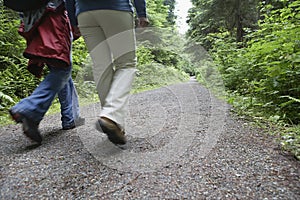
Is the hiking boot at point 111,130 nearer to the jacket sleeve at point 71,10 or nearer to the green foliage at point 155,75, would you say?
the jacket sleeve at point 71,10

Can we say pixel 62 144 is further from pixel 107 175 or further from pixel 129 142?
pixel 107 175

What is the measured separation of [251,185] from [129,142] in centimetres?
103

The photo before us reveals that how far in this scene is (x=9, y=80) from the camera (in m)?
4.70

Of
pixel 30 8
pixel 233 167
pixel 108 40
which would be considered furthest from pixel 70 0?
pixel 233 167

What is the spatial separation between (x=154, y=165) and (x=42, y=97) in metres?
1.05

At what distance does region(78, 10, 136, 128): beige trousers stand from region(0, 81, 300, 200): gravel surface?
34 centimetres

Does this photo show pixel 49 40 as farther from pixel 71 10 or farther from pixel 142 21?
pixel 142 21

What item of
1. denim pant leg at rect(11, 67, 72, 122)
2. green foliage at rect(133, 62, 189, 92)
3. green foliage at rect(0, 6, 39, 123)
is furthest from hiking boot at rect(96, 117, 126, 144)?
green foliage at rect(133, 62, 189, 92)

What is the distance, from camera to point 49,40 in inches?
74.0

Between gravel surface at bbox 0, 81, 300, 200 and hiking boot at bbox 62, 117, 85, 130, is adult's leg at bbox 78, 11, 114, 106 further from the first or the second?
hiking boot at bbox 62, 117, 85, 130

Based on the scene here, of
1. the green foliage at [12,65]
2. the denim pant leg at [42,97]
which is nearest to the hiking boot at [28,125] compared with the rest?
the denim pant leg at [42,97]

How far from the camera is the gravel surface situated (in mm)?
1218

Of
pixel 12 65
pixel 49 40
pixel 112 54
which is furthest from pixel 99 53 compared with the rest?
pixel 12 65

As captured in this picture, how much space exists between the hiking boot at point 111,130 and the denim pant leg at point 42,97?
0.53 meters
